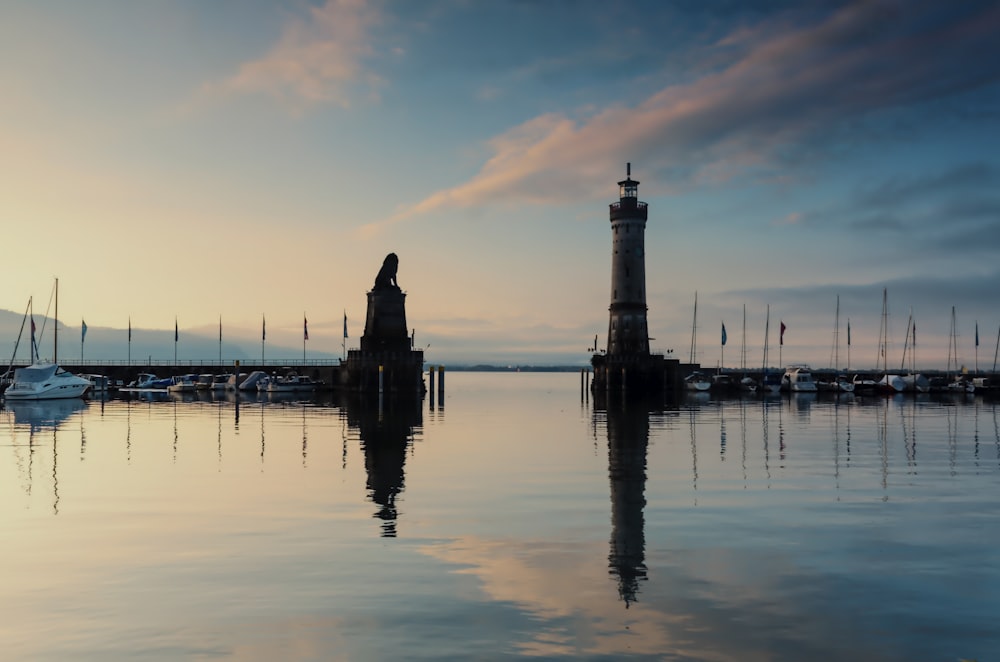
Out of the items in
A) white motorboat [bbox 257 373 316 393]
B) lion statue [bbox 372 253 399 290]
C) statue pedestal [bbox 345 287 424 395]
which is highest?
lion statue [bbox 372 253 399 290]

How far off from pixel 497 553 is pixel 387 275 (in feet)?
257

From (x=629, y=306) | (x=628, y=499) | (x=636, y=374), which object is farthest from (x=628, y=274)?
(x=628, y=499)

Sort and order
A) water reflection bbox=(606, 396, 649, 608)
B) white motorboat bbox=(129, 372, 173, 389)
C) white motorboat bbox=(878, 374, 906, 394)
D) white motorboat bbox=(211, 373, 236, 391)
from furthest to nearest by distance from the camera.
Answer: white motorboat bbox=(211, 373, 236, 391) → white motorboat bbox=(129, 372, 173, 389) → white motorboat bbox=(878, 374, 906, 394) → water reflection bbox=(606, 396, 649, 608)

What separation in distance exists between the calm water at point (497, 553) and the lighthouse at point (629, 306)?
199 feet

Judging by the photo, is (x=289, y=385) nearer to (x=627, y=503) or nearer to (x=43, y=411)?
(x=43, y=411)

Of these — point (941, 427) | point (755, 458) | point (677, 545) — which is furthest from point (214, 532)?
point (941, 427)

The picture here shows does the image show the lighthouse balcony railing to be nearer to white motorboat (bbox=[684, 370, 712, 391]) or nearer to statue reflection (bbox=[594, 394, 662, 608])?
white motorboat (bbox=[684, 370, 712, 391])

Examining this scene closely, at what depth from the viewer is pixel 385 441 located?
4341 cm

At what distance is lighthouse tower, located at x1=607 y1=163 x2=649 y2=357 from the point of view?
99.6 m

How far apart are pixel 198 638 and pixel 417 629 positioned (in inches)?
124

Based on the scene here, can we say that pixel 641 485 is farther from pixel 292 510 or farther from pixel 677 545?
pixel 292 510

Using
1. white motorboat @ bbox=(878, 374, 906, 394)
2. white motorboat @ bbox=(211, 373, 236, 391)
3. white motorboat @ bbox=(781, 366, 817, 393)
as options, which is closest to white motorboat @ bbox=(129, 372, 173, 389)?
white motorboat @ bbox=(211, 373, 236, 391)

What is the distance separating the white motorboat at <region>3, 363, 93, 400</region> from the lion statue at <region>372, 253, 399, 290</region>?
105ft

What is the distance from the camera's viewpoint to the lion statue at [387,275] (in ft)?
309
